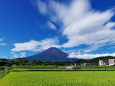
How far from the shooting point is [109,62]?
137 meters

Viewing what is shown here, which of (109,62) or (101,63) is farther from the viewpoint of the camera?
(101,63)

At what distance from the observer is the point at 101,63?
146 m

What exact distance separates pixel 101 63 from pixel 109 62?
1086 centimetres
